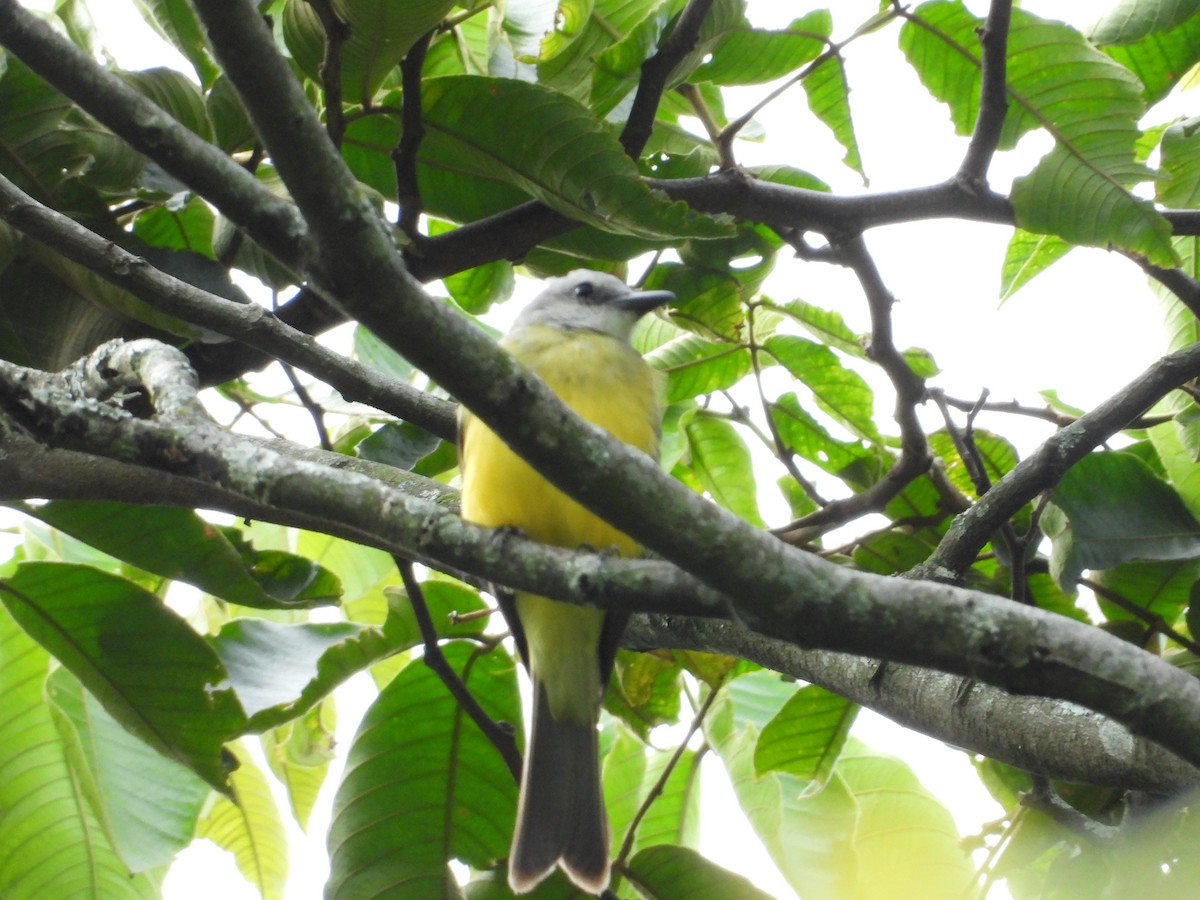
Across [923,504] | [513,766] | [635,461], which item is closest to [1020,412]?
[923,504]

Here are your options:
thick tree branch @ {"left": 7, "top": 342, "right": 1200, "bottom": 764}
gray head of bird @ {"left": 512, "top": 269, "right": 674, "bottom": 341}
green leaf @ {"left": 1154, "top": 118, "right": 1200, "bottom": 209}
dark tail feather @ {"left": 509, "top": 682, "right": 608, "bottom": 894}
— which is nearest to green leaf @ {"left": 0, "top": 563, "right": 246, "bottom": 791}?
dark tail feather @ {"left": 509, "top": 682, "right": 608, "bottom": 894}

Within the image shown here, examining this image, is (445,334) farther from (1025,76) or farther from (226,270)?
(1025,76)

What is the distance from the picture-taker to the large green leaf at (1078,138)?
2.51 metres

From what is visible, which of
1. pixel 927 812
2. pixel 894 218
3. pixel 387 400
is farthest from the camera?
pixel 927 812

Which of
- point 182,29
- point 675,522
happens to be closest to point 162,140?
point 675,522

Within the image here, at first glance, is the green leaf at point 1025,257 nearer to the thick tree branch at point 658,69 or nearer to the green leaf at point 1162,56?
the green leaf at point 1162,56

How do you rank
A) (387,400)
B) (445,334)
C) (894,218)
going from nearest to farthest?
(445,334), (894,218), (387,400)

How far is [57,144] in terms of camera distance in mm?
2775

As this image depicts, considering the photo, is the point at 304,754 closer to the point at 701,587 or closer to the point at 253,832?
the point at 253,832

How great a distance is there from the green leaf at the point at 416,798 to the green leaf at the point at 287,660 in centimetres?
18

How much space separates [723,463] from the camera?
353cm

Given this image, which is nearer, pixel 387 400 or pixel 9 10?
pixel 9 10

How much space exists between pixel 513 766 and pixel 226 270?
1390 mm

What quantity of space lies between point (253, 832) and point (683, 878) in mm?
1507
